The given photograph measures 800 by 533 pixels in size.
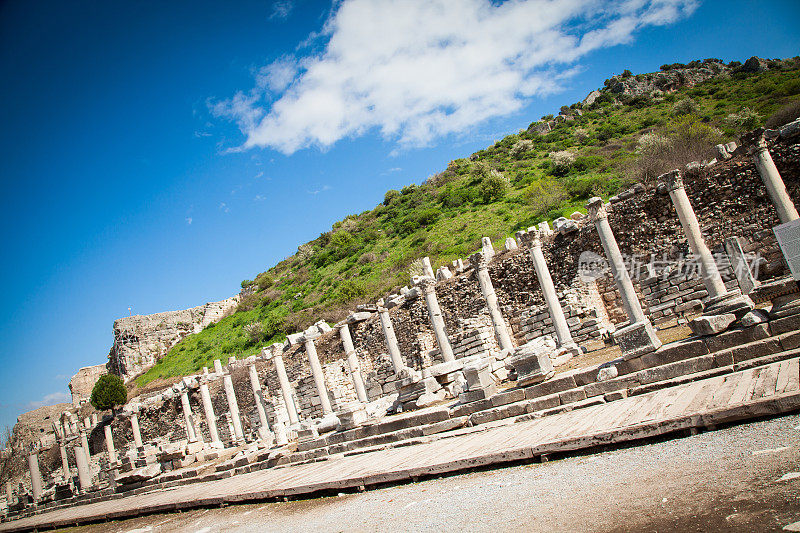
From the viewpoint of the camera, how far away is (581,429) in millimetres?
6082

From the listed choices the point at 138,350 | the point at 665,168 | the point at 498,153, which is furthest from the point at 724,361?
the point at 138,350

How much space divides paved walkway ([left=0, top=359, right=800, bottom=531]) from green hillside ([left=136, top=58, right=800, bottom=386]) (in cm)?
2531

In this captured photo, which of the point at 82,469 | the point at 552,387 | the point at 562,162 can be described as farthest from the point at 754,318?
the point at 562,162

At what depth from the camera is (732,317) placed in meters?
7.89

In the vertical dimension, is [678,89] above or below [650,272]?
above

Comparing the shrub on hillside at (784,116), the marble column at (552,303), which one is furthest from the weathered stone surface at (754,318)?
the shrub on hillside at (784,116)

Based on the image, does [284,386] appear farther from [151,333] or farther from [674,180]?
[151,333]

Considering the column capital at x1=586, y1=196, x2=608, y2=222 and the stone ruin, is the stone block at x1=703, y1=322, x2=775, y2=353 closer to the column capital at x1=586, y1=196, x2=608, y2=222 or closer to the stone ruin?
the stone ruin

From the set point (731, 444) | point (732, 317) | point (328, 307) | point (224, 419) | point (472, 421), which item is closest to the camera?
point (731, 444)

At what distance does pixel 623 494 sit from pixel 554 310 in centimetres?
1369

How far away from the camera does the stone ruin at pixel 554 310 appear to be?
Result: 33.3 feet

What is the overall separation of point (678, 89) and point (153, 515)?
60995mm

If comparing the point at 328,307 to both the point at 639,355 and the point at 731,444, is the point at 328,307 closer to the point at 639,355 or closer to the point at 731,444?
the point at 639,355

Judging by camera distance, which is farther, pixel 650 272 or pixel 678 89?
pixel 678 89
